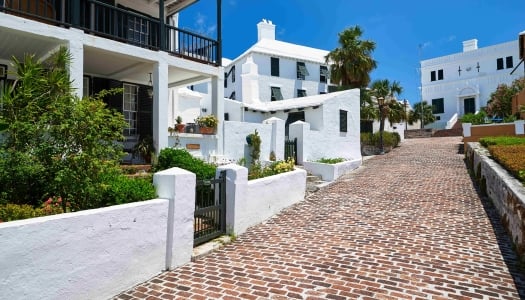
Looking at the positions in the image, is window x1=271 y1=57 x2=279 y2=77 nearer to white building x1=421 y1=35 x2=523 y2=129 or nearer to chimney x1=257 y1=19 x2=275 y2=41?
chimney x1=257 y1=19 x2=275 y2=41

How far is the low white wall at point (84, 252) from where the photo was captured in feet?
11.4

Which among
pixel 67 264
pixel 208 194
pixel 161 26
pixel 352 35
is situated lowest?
pixel 67 264

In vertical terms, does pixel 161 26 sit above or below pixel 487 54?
below

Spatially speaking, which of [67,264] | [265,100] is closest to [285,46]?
A: [265,100]

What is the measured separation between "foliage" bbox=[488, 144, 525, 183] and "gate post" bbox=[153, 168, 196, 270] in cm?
685

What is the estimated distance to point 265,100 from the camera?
28328mm

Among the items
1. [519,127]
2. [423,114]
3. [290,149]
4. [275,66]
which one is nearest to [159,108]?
[290,149]

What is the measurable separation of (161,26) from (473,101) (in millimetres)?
37485

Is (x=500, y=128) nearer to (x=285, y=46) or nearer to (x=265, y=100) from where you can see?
(x=265, y=100)

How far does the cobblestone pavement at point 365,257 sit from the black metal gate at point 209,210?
46 cm

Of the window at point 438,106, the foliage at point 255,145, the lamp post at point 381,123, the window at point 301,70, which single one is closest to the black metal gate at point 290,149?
Result: the foliage at point 255,145

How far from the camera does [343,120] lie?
18.8 m

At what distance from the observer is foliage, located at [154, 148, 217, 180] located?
904cm

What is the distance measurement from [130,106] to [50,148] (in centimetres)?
858
